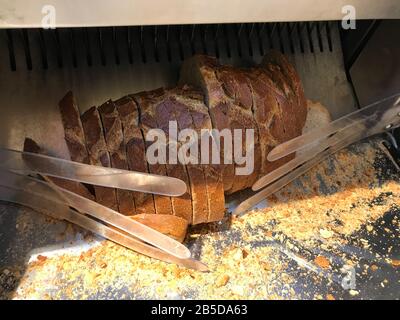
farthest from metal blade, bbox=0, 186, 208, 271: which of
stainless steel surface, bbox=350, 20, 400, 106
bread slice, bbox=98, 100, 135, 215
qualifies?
stainless steel surface, bbox=350, 20, 400, 106

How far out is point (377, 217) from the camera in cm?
120

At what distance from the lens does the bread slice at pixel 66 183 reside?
105cm

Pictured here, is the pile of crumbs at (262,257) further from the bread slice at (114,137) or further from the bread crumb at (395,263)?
the bread slice at (114,137)

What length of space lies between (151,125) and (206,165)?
164 mm

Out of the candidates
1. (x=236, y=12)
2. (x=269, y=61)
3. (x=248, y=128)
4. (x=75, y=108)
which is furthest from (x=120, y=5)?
(x=269, y=61)

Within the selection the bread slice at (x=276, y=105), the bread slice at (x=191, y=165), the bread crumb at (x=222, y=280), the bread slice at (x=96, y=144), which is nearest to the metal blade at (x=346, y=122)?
the bread slice at (x=276, y=105)

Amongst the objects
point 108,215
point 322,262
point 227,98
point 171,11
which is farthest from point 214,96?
point 322,262

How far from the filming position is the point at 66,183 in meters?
1.06

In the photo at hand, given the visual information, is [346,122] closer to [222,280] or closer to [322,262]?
[322,262]

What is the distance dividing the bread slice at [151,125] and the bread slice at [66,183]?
0.17 metres

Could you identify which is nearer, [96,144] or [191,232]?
[96,144]

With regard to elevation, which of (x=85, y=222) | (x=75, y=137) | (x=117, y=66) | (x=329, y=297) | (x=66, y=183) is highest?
(x=117, y=66)

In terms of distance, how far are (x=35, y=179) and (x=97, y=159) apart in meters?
0.19
